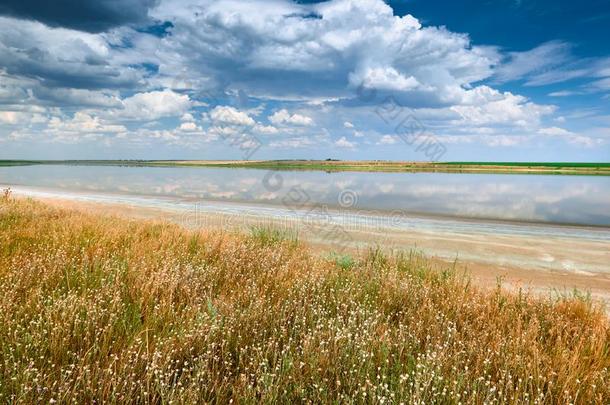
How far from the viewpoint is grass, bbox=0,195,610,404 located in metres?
3.56

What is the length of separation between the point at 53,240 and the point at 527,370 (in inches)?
369

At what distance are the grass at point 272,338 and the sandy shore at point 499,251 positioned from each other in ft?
10.1

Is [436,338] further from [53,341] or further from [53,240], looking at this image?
[53,240]

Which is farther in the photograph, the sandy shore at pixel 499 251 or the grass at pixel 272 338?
the sandy shore at pixel 499 251

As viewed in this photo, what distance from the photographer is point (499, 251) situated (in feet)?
44.8

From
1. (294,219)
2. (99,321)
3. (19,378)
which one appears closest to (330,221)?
(294,219)

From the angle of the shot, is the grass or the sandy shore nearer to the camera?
the grass

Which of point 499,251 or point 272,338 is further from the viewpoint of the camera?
point 499,251

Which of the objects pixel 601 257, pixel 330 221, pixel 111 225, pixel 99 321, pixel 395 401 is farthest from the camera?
pixel 330 221

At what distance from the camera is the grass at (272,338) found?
356 centimetres

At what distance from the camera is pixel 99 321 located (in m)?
4.71

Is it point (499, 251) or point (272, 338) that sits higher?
point (272, 338)

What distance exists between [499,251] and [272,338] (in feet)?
38.5

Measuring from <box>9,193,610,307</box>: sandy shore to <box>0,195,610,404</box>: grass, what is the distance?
3083 mm
